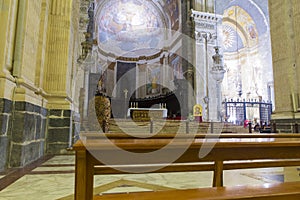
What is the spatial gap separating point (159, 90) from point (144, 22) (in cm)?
550

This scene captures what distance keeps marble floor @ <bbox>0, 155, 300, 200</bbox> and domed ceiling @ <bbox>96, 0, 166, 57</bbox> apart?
14156 mm

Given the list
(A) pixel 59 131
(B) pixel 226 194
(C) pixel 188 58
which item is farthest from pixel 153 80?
(B) pixel 226 194

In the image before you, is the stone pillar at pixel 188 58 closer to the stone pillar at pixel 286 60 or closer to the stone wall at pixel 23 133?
the stone pillar at pixel 286 60

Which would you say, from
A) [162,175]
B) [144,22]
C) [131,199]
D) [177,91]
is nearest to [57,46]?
[162,175]

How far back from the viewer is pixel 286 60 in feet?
14.5

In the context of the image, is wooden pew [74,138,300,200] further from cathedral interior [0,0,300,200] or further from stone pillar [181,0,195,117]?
stone pillar [181,0,195,117]

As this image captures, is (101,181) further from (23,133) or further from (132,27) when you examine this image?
(132,27)

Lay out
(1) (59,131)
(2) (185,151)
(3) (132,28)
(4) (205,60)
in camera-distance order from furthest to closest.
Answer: (3) (132,28)
(4) (205,60)
(1) (59,131)
(2) (185,151)

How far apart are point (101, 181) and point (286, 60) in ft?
13.9

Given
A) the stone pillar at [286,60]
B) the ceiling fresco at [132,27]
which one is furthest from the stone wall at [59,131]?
Result: the ceiling fresco at [132,27]

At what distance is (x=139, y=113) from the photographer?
464 inches

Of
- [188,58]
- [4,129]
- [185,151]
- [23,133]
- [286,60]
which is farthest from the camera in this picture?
[188,58]

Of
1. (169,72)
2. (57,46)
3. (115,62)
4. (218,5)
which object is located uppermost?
(218,5)

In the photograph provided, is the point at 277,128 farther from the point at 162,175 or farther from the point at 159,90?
the point at 159,90
